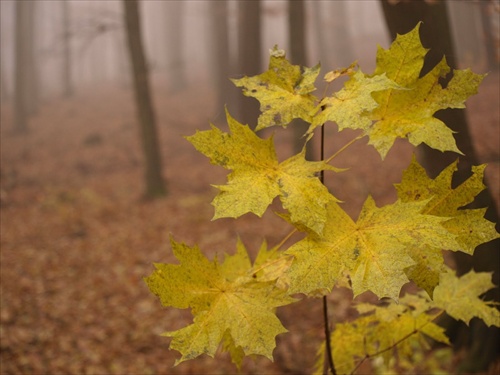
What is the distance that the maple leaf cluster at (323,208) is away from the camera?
1.10 meters

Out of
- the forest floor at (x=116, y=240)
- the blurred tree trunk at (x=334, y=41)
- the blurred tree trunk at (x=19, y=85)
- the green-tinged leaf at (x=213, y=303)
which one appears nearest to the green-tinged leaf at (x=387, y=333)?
the forest floor at (x=116, y=240)

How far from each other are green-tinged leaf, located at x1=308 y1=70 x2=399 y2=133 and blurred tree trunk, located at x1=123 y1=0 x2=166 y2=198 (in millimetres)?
→ 8108

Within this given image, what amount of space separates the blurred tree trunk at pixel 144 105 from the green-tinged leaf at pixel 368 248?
8.15 m

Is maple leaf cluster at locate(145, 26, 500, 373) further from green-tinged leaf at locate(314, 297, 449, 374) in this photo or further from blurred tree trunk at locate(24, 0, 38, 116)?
blurred tree trunk at locate(24, 0, 38, 116)

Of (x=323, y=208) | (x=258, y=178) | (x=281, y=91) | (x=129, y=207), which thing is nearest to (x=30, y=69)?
(x=129, y=207)

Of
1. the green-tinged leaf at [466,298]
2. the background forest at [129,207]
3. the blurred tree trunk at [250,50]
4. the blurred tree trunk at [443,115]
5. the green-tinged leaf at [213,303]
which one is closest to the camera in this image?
the green-tinged leaf at [213,303]

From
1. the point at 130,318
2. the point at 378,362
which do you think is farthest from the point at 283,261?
the point at 130,318

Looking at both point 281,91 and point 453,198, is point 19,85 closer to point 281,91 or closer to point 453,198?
point 281,91

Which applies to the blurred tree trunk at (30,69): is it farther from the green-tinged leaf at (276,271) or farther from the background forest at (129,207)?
the green-tinged leaf at (276,271)

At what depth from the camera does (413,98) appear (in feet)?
4.32

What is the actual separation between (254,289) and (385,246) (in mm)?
430

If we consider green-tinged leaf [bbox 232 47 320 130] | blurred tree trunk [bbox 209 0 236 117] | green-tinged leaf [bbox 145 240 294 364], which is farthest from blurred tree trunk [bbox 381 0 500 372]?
blurred tree trunk [bbox 209 0 236 117]

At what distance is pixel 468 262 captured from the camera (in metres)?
3.07

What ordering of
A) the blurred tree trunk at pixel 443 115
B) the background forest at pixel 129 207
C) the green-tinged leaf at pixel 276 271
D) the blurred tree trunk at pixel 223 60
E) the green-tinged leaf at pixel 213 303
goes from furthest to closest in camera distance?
the blurred tree trunk at pixel 223 60 → the background forest at pixel 129 207 → the blurred tree trunk at pixel 443 115 → the green-tinged leaf at pixel 276 271 → the green-tinged leaf at pixel 213 303
